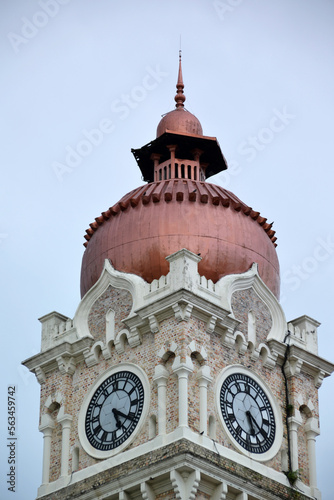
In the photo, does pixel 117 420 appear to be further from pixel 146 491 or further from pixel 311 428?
pixel 311 428

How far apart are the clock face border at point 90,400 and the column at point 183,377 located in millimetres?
1403

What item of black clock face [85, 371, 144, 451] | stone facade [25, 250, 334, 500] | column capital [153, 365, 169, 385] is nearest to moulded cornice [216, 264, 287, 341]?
stone facade [25, 250, 334, 500]

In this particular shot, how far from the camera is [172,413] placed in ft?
155

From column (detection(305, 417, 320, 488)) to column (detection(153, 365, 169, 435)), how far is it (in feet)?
18.9

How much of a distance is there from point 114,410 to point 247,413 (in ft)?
13.8

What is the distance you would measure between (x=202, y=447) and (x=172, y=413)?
4.95ft

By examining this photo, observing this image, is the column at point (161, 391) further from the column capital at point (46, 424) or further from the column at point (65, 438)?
the column capital at point (46, 424)

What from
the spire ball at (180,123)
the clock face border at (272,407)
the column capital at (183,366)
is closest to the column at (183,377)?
the column capital at (183,366)

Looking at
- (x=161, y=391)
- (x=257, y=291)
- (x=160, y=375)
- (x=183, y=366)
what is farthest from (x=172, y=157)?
(x=161, y=391)

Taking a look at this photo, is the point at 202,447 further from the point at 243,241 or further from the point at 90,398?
the point at 243,241

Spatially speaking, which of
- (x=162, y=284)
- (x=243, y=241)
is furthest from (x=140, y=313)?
(x=243, y=241)

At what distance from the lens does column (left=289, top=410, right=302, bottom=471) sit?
1953 inches

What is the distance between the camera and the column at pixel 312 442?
49.9m

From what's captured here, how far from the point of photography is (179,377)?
47.6 m
